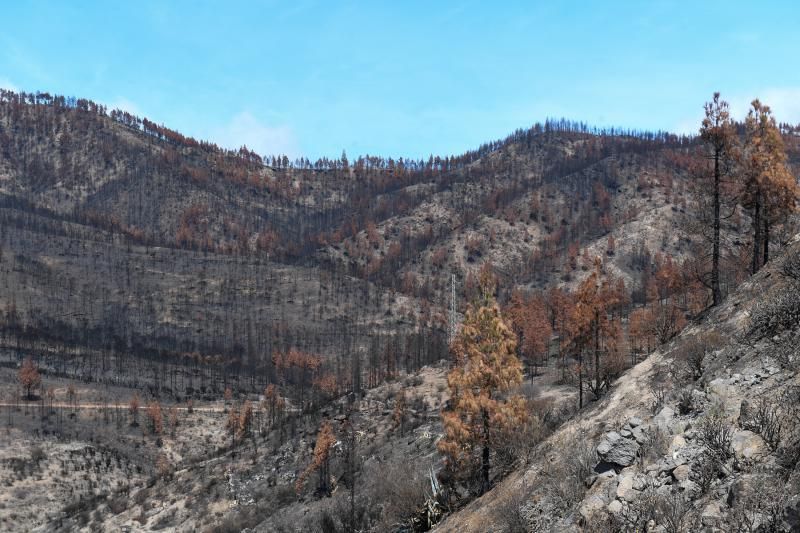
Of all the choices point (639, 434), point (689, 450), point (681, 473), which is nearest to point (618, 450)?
point (639, 434)

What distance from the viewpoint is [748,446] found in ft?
36.0

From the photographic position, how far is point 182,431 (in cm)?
10675

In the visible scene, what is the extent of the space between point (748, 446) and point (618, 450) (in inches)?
149

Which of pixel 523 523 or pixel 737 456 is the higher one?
pixel 737 456

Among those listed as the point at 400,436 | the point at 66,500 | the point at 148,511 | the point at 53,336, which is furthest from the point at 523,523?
the point at 53,336

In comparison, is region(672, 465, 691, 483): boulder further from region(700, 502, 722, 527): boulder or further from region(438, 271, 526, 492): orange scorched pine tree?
region(438, 271, 526, 492): orange scorched pine tree

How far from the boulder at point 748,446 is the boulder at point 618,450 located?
10.3 feet

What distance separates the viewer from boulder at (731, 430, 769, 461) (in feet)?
34.9

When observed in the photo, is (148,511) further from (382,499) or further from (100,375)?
(100,375)

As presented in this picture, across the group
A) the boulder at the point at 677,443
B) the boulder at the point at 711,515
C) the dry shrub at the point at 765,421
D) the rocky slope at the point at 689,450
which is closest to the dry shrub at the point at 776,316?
the rocky slope at the point at 689,450

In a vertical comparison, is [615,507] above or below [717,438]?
below

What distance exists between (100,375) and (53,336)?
29.4 metres

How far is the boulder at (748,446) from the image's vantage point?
10.6 m

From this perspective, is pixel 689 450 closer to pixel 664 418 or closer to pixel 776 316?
pixel 664 418
